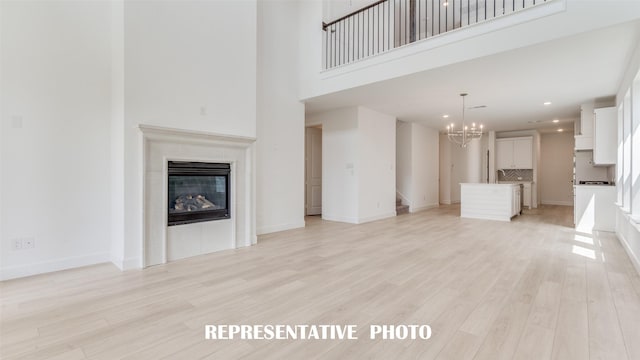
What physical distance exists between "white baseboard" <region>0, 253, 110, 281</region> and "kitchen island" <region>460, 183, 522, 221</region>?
23.8ft

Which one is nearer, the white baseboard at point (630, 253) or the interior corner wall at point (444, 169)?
the white baseboard at point (630, 253)

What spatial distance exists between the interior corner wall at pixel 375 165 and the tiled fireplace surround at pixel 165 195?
9.27 feet

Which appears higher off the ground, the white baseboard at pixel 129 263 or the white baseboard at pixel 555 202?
the white baseboard at pixel 555 202

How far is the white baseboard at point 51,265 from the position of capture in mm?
3116

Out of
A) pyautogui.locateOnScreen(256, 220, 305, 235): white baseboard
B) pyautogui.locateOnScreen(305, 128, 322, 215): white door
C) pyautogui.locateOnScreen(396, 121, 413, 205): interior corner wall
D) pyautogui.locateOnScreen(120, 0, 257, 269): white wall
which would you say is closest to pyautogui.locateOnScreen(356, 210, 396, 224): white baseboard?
pyautogui.locateOnScreen(396, 121, 413, 205): interior corner wall

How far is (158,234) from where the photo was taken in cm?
361

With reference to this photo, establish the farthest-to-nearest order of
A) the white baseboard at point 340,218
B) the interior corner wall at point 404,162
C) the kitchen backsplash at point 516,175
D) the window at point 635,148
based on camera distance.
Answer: the kitchen backsplash at point 516,175 < the interior corner wall at point 404,162 < the white baseboard at point 340,218 < the window at point 635,148

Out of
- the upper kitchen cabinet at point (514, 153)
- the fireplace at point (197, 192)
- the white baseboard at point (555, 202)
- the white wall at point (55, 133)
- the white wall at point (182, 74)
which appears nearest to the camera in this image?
the white wall at point (55, 133)

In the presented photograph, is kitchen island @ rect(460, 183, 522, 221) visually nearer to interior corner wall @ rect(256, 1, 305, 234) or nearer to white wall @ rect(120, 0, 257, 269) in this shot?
interior corner wall @ rect(256, 1, 305, 234)

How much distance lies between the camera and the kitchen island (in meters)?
6.88

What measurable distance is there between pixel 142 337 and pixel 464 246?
4.06 meters

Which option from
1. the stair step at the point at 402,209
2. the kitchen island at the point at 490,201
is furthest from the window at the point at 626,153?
Result: the stair step at the point at 402,209

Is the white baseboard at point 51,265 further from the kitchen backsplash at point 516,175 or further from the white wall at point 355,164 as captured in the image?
the kitchen backsplash at point 516,175

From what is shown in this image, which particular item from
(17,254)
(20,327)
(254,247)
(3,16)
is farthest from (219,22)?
(20,327)
